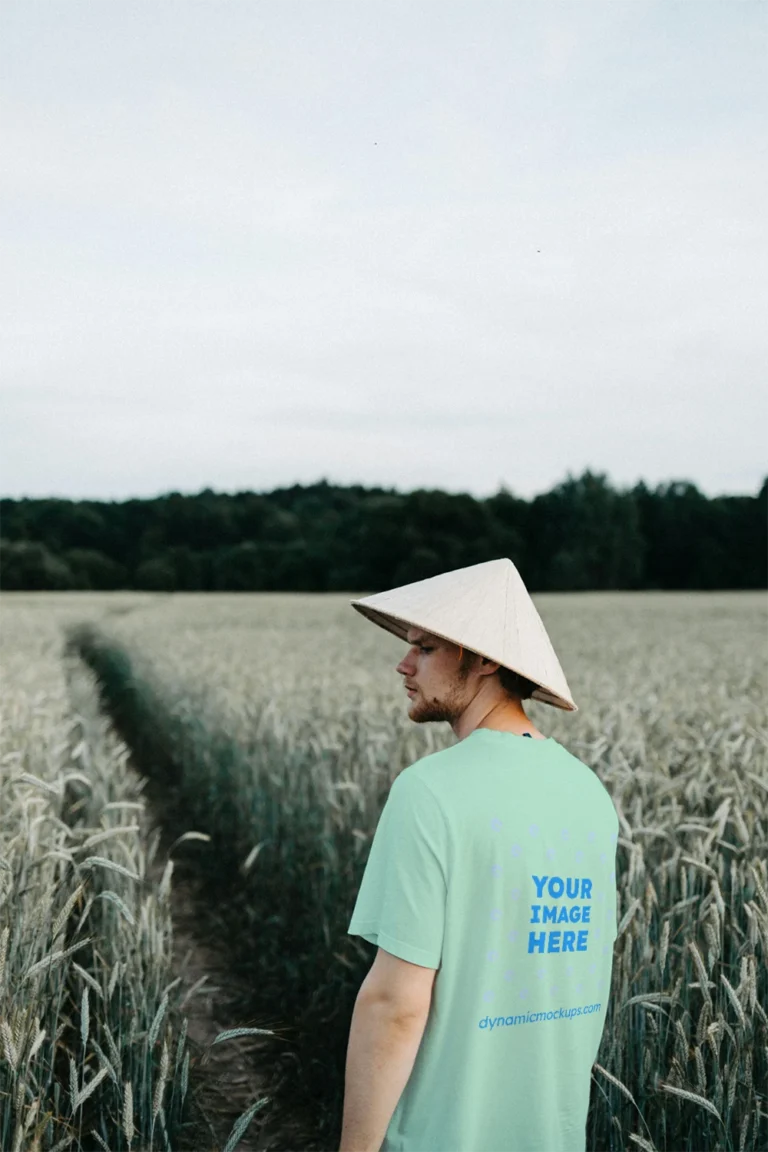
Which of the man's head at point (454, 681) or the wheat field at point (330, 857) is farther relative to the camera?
the wheat field at point (330, 857)

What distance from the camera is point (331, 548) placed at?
2505 inches

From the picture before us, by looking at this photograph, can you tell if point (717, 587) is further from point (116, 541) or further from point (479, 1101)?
point (479, 1101)

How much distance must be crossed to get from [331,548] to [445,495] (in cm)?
954

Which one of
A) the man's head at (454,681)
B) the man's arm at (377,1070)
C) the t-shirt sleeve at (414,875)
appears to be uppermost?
the man's head at (454,681)

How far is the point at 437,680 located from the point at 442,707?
→ 5cm

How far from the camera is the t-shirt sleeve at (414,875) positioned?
58.0 inches

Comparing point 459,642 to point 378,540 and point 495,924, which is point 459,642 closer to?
point 495,924

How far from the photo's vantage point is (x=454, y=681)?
5.89 ft

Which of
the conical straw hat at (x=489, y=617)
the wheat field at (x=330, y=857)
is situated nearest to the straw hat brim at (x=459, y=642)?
the conical straw hat at (x=489, y=617)

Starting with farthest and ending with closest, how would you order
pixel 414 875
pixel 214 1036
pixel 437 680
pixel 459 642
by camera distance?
pixel 214 1036 → pixel 437 680 → pixel 459 642 → pixel 414 875

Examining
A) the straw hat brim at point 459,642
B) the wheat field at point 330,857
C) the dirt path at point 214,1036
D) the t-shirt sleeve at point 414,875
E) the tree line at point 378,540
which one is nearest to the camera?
the t-shirt sleeve at point 414,875

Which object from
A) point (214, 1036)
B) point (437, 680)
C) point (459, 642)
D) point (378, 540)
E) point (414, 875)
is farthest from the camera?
point (378, 540)

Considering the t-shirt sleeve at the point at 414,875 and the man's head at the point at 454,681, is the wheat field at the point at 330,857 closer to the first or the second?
the t-shirt sleeve at the point at 414,875

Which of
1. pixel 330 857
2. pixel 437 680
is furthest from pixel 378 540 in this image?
pixel 437 680
